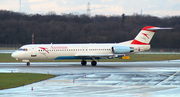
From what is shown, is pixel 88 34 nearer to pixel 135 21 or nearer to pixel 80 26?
pixel 80 26

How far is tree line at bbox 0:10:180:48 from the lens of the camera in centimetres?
9538

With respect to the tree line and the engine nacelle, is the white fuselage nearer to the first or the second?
the engine nacelle

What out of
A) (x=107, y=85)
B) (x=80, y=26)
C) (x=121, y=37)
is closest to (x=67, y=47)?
(x=107, y=85)

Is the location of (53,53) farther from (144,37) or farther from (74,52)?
(144,37)

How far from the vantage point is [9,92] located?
16328 millimetres

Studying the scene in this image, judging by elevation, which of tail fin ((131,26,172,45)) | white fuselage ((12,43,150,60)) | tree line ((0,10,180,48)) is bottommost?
white fuselage ((12,43,150,60))

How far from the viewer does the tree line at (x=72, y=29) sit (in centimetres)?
9538

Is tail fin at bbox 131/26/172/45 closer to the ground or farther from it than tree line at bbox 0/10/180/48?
closer to the ground

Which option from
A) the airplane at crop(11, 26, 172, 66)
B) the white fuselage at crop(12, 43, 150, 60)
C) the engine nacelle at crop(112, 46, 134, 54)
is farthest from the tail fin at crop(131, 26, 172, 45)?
the white fuselage at crop(12, 43, 150, 60)

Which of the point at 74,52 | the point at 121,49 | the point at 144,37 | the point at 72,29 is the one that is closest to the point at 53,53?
the point at 74,52

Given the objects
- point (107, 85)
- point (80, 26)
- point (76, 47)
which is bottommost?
point (107, 85)

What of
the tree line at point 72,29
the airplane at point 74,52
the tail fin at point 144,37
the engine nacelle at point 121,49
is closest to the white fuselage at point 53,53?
the airplane at point 74,52

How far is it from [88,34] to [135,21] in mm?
30449

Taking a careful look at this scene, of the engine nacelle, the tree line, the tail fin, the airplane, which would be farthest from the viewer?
the tree line
